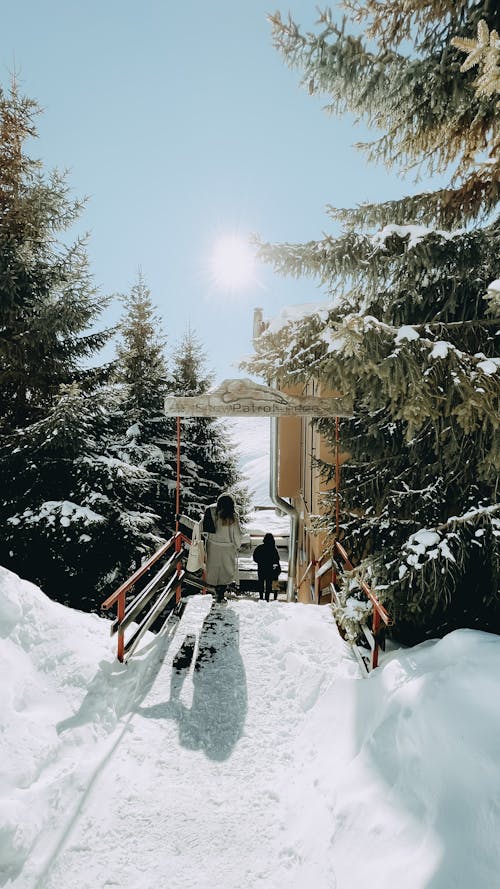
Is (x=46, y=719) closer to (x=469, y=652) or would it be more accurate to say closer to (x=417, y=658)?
(x=417, y=658)

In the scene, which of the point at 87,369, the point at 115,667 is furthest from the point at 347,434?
the point at 87,369

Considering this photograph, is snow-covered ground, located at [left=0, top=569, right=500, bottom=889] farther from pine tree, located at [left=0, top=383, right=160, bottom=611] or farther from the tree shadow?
pine tree, located at [left=0, top=383, right=160, bottom=611]

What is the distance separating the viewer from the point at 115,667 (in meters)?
5.67

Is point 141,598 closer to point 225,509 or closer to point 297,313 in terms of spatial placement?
point 225,509

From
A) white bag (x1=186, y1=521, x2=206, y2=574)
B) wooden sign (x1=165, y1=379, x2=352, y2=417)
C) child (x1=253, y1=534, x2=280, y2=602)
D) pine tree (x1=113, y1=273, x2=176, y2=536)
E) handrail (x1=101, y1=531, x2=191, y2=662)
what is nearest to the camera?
handrail (x1=101, y1=531, x2=191, y2=662)

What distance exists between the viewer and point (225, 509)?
26.9ft

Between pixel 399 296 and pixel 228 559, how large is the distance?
5.14 meters

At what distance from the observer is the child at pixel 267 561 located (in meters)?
10.3

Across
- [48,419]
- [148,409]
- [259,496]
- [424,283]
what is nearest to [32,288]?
[48,419]

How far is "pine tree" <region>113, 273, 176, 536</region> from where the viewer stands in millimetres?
15570

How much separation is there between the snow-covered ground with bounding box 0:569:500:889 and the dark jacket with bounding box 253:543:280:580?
168 inches

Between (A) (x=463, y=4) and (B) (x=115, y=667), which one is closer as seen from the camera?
(A) (x=463, y=4)

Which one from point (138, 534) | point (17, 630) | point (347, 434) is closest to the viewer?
point (17, 630)

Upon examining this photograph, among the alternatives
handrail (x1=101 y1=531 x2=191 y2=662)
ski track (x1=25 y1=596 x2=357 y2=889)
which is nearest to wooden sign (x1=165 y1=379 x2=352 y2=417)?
handrail (x1=101 y1=531 x2=191 y2=662)
